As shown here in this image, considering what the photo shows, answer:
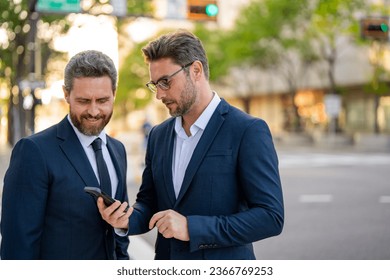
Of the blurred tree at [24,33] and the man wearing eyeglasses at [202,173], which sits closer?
the man wearing eyeglasses at [202,173]

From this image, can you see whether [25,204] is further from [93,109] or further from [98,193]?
[93,109]

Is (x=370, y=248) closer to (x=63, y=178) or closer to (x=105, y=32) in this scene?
(x=63, y=178)

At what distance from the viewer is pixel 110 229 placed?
2.64m

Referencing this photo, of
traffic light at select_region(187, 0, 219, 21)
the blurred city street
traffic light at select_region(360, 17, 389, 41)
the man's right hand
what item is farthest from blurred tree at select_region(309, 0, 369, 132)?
the man's right hand

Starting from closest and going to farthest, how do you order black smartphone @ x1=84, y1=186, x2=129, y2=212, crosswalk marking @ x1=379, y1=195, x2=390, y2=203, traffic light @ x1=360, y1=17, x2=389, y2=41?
black smartphone @ x1=84, y1=186, x2=129, y2=212, crosswalk marking @ x1=379, y1=195, x2=390, y2=203, traffic light @ x1=360, y1=17, x2=389, y2=41

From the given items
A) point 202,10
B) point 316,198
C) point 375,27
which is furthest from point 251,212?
point 375,27

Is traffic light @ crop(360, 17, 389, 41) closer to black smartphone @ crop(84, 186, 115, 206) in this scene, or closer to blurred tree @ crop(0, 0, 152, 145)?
blurred tree @ crop(0, 0, 152, 145)

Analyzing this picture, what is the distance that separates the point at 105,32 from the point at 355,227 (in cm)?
1657

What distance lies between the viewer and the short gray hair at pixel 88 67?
8.26ft

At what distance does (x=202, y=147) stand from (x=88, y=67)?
57 cm

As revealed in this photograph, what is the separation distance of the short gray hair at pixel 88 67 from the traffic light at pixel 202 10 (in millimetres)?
12340

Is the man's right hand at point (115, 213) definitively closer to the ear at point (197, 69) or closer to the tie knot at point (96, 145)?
the tie knot at point (96, 145)

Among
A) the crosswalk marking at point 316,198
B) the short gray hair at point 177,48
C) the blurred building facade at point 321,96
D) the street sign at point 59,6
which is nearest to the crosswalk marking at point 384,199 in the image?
the crosswalk marking at point 316,198

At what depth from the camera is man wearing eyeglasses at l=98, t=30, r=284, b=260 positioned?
2346 millimetres
